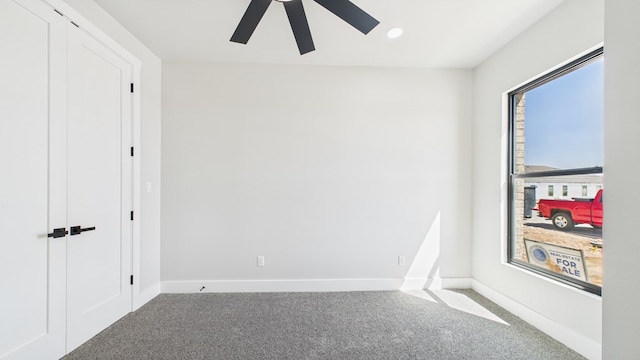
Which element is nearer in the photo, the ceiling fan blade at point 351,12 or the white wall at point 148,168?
the ceiling fan blade at point 351,12

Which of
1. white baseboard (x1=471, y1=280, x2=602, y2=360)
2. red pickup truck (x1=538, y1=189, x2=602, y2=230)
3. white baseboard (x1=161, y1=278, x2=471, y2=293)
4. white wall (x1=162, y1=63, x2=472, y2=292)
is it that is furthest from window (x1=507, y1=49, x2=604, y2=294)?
white baseboard (x1=161, y1=278, x2=471, y2=293)

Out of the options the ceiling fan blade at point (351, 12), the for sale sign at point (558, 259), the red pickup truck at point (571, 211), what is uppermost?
the ceiling fan blade at point (351, 12)

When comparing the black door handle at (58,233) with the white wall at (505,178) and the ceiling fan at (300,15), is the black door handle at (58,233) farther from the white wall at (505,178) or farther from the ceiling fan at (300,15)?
the white wall at (505,178)

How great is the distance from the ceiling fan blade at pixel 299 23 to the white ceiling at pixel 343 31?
12.9 inches

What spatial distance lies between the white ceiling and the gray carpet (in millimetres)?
2704

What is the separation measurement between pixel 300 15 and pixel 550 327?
3.15 m

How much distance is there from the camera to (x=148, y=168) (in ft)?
9.00

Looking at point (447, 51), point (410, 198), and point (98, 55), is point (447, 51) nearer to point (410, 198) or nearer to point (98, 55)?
point (410, 198)

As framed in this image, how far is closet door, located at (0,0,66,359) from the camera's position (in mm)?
1521

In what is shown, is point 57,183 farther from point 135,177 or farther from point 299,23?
point 299,23

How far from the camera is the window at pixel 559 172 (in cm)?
190

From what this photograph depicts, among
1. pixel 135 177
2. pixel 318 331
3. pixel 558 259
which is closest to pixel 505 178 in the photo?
pixel 558 259

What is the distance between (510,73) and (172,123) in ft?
12.2

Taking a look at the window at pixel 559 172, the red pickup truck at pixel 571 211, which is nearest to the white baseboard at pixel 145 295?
the window at pixel 559 172
